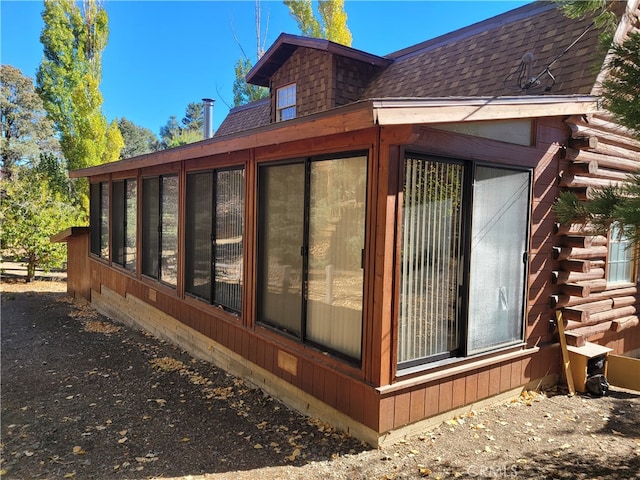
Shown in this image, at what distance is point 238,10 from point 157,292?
1803cm

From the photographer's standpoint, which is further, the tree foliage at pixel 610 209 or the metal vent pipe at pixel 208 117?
the metal vent pipe at pixel 208 117

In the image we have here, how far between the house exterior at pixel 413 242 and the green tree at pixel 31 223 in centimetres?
729

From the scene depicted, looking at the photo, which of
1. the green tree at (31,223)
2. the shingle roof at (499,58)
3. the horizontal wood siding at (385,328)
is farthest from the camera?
the green tree at (31,223)

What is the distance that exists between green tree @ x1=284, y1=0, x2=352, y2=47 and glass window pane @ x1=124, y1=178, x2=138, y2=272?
10.2 meters

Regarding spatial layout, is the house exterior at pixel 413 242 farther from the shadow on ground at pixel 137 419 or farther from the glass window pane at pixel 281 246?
the shadow on ground at pixel 137 419

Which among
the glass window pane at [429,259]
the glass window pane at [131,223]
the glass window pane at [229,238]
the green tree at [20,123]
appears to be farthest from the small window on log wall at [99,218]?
the green tree at [20,123]

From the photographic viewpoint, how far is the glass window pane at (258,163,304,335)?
4227 mm

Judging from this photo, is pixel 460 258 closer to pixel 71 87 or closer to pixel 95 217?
pixel 95 217

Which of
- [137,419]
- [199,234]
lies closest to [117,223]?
[199,234]

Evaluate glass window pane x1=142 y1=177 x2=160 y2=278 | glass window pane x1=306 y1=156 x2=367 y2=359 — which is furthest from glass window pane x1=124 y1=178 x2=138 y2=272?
glass window pane x1=306 y1=156 x2=367 y2=359

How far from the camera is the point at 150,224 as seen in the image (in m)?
7.31

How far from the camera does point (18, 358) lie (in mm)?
6086

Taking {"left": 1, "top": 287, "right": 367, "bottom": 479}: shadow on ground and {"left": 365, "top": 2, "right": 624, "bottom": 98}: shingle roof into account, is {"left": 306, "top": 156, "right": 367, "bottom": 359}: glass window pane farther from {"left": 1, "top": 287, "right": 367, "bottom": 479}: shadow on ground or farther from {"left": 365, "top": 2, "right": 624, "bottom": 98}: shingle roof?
{"left": 365, "top": 2, "right": 624, "bottom": 98}: shingle roof

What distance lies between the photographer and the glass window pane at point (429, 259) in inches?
138
